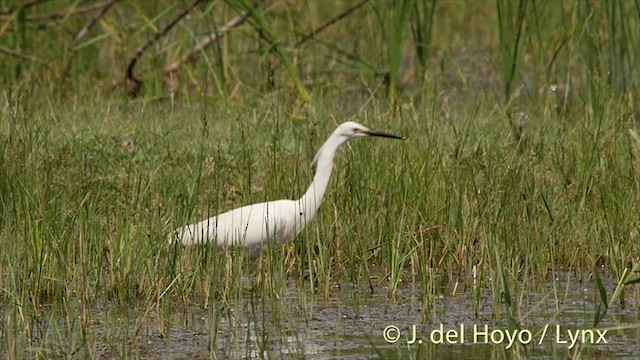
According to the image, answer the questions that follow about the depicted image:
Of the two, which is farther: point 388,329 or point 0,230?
point 0,230

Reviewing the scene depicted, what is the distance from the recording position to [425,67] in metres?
9.27

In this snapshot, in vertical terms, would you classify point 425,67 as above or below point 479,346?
above

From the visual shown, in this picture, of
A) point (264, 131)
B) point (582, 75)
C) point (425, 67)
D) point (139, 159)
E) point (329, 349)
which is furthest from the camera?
point (425, 67)

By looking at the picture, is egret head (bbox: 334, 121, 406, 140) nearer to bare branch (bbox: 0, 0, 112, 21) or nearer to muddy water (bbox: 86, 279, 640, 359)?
muddy water (bbox: 86, 279, 640, 359)

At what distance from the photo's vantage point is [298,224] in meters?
6.10

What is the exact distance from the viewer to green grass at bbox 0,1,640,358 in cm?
517

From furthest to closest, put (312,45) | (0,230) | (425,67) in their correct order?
(312,45) → (425,67) → (0,230)

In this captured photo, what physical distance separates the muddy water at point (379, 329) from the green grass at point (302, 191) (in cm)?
3

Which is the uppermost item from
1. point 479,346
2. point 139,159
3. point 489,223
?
point 139,159

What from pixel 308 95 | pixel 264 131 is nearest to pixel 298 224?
pixel 264 131

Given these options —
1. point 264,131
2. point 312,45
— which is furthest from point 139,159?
point 312,45

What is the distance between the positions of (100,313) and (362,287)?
44.1 inches

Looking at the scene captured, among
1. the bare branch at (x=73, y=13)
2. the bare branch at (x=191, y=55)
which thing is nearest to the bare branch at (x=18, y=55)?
the bare branch at (x=73, y=13)

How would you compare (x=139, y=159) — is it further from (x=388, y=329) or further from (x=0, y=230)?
(x=388, y=329)
